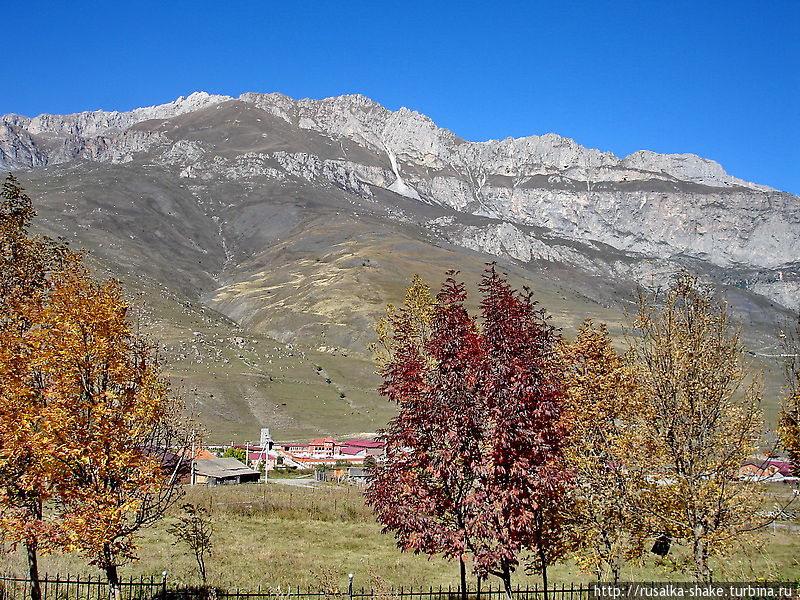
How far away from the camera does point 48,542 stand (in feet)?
46.9

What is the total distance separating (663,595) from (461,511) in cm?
694

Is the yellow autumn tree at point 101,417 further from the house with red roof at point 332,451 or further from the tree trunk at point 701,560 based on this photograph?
the house with red roof at point 332,451

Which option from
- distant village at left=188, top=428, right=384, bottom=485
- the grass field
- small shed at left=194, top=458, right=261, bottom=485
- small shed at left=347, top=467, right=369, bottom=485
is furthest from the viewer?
small shed at left=347, top=467, right=369, bottom=485

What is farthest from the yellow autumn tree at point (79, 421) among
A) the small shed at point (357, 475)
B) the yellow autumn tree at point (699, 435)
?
the small shed at point (357, 475)

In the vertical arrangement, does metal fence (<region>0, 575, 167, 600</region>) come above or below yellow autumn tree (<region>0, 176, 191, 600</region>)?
below

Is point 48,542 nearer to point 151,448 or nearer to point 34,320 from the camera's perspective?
point 151,448

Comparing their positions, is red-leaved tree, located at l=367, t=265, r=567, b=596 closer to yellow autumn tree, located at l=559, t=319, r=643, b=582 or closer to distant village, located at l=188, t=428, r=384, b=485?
yellow autumn tree, located at l=559, t=319, r=643, b=582

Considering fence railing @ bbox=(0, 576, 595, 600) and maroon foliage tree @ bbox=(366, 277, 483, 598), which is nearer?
maroon foliage tree @ bbox=(366, 277, 483, 598)

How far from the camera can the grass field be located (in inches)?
928

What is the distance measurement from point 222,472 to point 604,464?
192 ft

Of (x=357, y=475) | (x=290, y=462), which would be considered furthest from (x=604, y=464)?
(x=290, y=462)

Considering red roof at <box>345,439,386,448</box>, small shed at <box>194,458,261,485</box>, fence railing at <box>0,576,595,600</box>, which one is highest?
fence railing at <box>0,576,595,600</box>

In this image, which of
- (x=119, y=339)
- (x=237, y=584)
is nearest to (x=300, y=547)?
(x=237, y=584)

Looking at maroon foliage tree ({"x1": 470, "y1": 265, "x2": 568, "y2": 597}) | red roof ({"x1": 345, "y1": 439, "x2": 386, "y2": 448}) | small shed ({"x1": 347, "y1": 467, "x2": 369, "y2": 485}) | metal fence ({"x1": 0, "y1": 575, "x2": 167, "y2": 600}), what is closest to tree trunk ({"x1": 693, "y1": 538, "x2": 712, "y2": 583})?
maroon foliage tree ({"x1": 470, "y1": 265, "x2": 568, "y2": 597})
